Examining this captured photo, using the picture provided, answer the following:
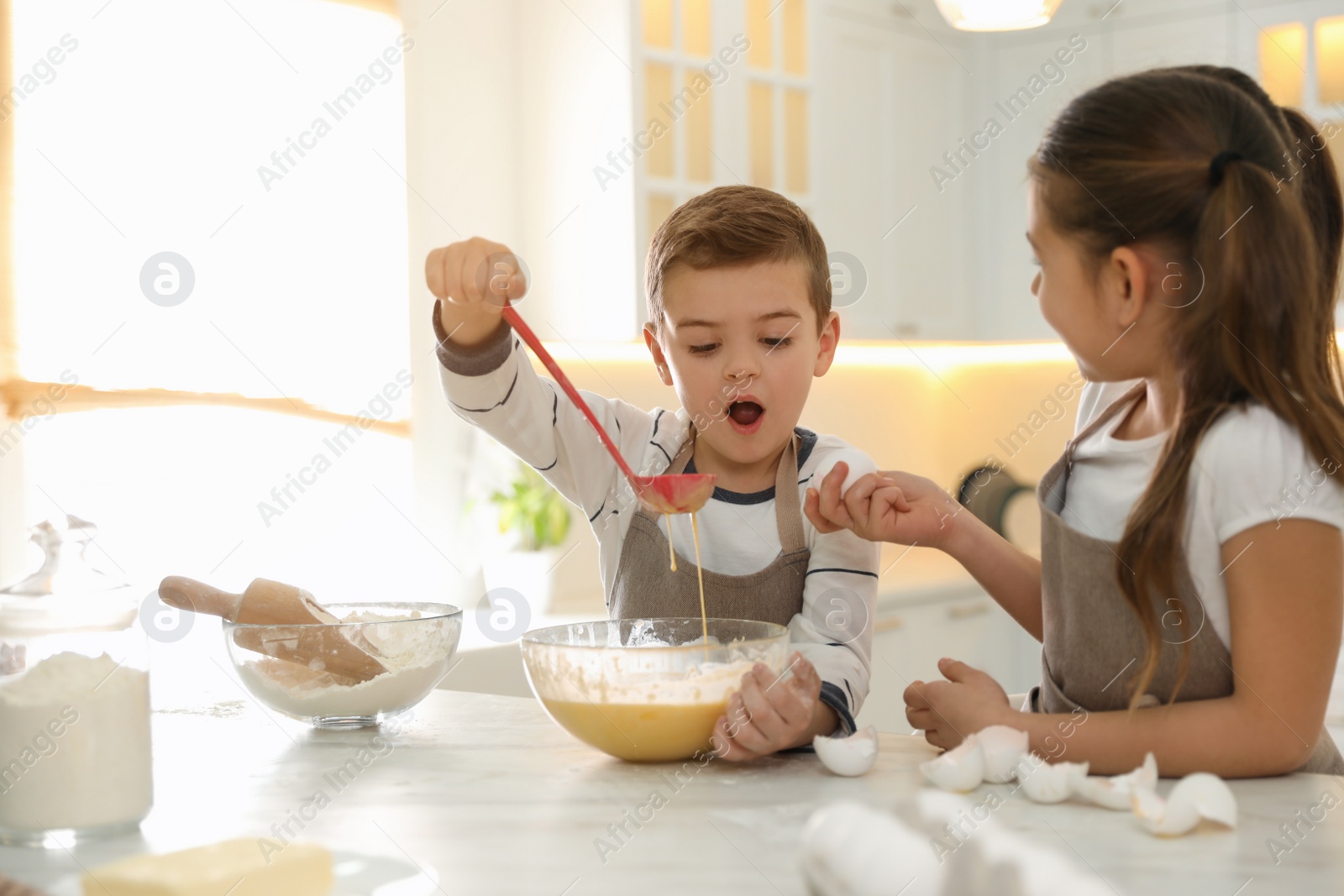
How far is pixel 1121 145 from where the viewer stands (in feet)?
3.01

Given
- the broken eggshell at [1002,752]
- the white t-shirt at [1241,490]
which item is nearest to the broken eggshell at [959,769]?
the broken eggshell at [1002,752]

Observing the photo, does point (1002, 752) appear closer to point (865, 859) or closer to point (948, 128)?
point (865, 859)

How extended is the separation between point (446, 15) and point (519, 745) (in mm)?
2134

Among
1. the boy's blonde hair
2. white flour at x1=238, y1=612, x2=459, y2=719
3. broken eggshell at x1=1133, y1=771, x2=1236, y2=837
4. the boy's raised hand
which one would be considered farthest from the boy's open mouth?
broken eggshell at x1=1133, y1=771, x2=1236, y2=837

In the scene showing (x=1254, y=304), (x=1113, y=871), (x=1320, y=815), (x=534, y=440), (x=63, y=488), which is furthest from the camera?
(x=63, y=488)

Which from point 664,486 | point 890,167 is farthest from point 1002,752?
point 890,167

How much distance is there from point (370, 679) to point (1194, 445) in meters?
0.66

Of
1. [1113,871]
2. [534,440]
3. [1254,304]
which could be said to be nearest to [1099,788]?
[1113,871]

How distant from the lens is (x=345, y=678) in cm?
96

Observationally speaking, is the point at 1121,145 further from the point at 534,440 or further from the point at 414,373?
the point at 414,373

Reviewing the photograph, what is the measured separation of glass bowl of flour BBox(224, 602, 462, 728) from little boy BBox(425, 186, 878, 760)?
11.1 inches

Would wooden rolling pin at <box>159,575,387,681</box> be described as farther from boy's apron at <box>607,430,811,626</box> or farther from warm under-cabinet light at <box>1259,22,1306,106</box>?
warm under-cabinet light at <box>1259,22,1306,106</box>

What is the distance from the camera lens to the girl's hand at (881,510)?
1014 mm

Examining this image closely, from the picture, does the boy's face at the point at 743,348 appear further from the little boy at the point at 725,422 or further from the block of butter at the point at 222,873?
the block of butter at the point at 222,873
